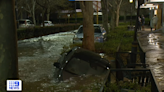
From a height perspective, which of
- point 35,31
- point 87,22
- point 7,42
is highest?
point 87,22

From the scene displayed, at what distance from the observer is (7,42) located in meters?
4.32

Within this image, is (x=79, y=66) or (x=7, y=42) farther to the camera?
(x=79, y=66)

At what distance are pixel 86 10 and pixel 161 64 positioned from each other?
14.3ft

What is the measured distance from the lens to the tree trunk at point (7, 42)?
425 cm

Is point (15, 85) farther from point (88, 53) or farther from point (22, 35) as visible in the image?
point (22, 35)

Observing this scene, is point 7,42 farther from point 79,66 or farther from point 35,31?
point 35,31

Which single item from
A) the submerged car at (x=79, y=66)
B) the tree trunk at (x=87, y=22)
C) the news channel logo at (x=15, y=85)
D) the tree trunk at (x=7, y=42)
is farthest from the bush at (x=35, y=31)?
the news channel logo at (x=15, y=85)

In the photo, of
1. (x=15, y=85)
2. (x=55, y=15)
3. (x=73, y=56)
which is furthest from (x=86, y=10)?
(x=55, y=15)

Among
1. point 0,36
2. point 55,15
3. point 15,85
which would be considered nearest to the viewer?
point 15,85

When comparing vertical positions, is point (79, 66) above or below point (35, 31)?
below

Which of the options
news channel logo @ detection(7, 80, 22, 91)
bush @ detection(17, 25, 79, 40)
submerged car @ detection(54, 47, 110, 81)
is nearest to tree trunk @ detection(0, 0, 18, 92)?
news channel logo @ detection(7, 80, 22, 91)

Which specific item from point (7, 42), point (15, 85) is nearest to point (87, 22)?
point (7, 42)

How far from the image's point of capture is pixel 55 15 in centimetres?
7400

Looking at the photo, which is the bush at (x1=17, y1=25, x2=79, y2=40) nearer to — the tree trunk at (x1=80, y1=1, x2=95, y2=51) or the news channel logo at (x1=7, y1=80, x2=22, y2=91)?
the tree trunk at (x1=80, y1=1, x2=95, y2=51)
